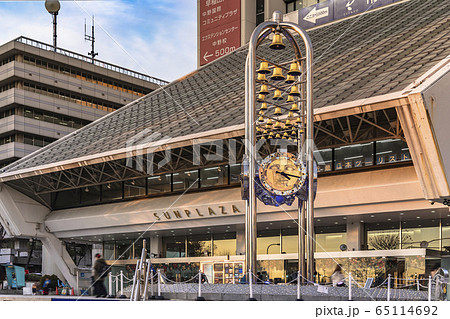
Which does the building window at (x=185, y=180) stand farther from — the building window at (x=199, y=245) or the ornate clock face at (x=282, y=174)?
the ornate clock face at (x=282, y=174)

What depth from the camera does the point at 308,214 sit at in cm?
1855

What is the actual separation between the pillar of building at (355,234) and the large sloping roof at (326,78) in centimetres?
742

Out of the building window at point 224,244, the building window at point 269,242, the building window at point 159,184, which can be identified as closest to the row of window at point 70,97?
the building window at point 159,184

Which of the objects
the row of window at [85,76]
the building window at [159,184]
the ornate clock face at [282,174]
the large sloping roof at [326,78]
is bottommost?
the ornate clock face at [282,174]

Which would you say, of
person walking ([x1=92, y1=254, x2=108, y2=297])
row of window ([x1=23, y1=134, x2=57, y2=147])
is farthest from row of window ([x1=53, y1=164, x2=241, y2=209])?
row of window ([x1=23, y1=134, x2=57, y2=147])

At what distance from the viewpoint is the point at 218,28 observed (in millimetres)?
57562

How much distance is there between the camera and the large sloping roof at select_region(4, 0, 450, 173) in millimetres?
26328

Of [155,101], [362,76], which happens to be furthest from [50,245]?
[362,76]

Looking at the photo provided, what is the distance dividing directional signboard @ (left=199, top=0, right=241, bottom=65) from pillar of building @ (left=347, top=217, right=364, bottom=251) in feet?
87.1

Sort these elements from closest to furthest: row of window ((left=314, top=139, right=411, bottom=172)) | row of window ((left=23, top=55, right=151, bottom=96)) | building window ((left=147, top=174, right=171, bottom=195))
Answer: row of window ((left=314, top=139, right=411, bottom=172)) < building window ((left=147, top=174, right=171, bottom=195)) < row of window ((left=23, top=55, right=151, bottom=96))

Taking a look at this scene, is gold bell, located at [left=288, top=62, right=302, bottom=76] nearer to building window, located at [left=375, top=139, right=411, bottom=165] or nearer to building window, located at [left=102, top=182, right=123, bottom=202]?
building window, located at [left=375, top=139, right=411, bottom=165]

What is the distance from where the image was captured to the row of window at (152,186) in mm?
35625
